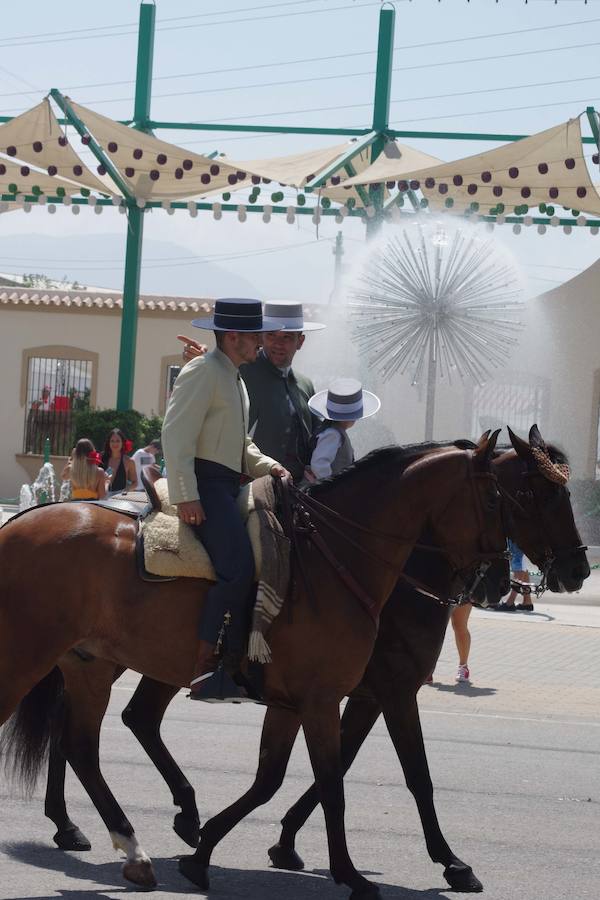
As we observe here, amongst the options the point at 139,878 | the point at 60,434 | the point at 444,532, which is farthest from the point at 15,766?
the point at 60,434

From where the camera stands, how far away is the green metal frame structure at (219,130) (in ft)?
63.1

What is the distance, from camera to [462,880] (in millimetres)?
5492

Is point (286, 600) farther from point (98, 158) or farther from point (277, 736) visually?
point (98, 158)

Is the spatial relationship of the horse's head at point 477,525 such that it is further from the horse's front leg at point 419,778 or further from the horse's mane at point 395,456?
the horse's front leg at point 419,778

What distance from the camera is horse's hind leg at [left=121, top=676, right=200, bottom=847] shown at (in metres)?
6.09

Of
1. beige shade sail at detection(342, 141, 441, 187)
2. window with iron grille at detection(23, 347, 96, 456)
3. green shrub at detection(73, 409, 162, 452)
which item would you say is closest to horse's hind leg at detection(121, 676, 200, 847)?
beige shade sail at detection(342, 141, 441, 187)

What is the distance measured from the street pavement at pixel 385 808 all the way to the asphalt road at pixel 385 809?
0.01m

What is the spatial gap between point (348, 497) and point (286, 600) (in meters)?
0.59

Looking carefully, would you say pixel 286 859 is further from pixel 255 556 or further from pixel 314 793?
pixel 255 556

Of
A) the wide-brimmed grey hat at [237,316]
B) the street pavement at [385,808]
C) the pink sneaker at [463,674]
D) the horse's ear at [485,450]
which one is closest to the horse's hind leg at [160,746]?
the street pavement at [385,808]

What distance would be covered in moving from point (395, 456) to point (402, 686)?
1014 millimetres

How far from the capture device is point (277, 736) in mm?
5723

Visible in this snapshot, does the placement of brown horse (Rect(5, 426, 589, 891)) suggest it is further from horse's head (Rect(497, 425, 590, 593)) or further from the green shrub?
the green shrub

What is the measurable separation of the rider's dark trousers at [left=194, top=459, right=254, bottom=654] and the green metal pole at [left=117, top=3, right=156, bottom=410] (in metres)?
16.8
